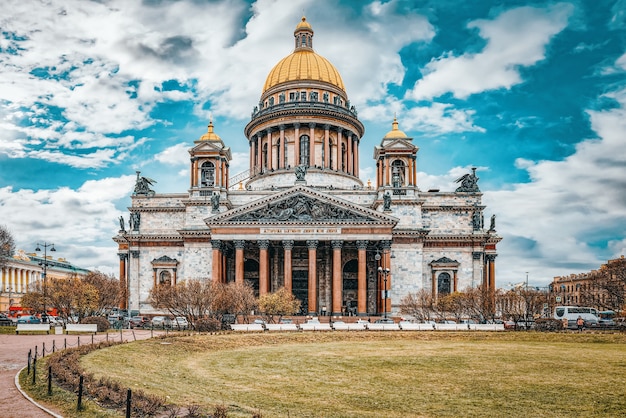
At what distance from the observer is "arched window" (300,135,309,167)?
79000mm

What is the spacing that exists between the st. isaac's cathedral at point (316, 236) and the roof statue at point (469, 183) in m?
0.12

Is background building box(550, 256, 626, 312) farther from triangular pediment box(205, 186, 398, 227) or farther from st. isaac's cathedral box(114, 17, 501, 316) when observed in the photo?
triangular pediment box(205, 186, 398, 227)

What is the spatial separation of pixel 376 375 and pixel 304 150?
2304 inches

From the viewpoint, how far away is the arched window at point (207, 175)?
232ft

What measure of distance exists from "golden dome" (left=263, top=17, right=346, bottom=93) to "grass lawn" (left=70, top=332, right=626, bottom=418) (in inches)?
2059

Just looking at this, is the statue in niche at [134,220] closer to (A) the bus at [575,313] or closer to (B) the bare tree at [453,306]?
(B) the bare tree at [453,306]

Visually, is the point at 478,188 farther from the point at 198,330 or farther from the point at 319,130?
the point at 198,330

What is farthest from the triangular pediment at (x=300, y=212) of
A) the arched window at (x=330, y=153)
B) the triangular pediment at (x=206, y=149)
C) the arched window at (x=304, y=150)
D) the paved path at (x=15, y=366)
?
the paved path at (x=15, y=366)

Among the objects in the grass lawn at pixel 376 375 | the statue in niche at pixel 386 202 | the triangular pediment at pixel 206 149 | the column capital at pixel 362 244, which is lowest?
the grass lawn at pixel 376 375

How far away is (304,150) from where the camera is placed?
261 ft

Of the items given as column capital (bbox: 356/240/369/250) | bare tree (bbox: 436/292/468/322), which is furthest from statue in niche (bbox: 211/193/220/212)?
bare tree (bbox: 436/292/468/322)

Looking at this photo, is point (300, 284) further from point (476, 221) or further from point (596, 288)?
point (596, 288)

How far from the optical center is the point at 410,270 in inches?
2606

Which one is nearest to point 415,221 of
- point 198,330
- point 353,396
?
point 198,330
